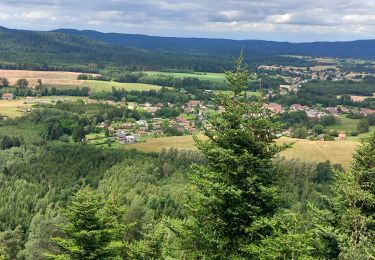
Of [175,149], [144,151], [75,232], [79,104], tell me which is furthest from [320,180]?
[79,104]

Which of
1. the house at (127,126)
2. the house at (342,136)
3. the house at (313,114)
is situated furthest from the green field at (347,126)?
the house at (127,126)

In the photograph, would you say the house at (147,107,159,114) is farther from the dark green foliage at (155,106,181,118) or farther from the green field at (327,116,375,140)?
the green field at (327,116,375,140)

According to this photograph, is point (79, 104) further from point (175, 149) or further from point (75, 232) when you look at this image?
point (75, 232)

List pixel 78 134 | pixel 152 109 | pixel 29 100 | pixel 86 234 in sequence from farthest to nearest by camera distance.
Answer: pixel 152 109 < pixel 29 100 < pixel 78 134 < pixel 86 234

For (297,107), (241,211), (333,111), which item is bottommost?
(297,107)

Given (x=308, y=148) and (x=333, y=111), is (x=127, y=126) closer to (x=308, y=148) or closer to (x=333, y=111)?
(x=308, y=148)

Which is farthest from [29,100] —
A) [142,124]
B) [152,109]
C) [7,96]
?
[142,124]

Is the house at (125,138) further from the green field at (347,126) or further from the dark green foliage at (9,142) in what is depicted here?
the green field at (347,126)
